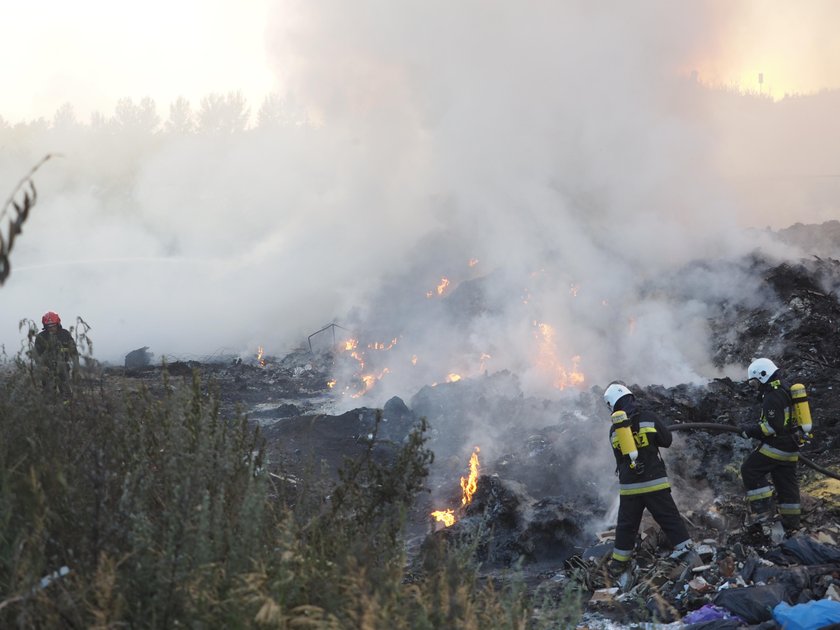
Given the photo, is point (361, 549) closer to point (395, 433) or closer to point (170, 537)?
point (170, 537)

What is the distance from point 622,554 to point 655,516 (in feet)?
1.37

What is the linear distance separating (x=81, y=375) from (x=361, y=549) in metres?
1.80

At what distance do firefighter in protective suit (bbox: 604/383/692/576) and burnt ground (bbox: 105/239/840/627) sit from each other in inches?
7.1

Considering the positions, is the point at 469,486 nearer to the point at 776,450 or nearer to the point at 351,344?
the point at 776,450

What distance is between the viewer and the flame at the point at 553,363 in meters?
13.0

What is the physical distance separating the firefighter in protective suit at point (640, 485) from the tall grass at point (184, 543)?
10.2 feet

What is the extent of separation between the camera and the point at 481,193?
19.8 meters

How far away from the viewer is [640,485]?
19.1ft

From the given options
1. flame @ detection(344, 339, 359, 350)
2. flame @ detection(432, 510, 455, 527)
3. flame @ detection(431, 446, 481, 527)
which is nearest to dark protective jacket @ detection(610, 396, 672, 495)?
flame @ detection(431, 446, 481, 527)

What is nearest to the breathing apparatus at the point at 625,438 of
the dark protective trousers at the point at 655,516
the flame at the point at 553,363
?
the dark protective trousers at the point at 655,516

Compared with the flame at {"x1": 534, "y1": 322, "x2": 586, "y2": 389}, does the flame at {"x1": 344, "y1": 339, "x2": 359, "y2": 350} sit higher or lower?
higher

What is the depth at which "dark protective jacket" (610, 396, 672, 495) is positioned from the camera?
5809 mm

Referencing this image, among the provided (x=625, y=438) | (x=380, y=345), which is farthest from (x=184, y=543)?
(x=380, y=345)

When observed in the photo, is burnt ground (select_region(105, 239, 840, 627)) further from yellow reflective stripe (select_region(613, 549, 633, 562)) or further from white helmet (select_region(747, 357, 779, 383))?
white helmet (select_region(747, 357, 779, 383))
